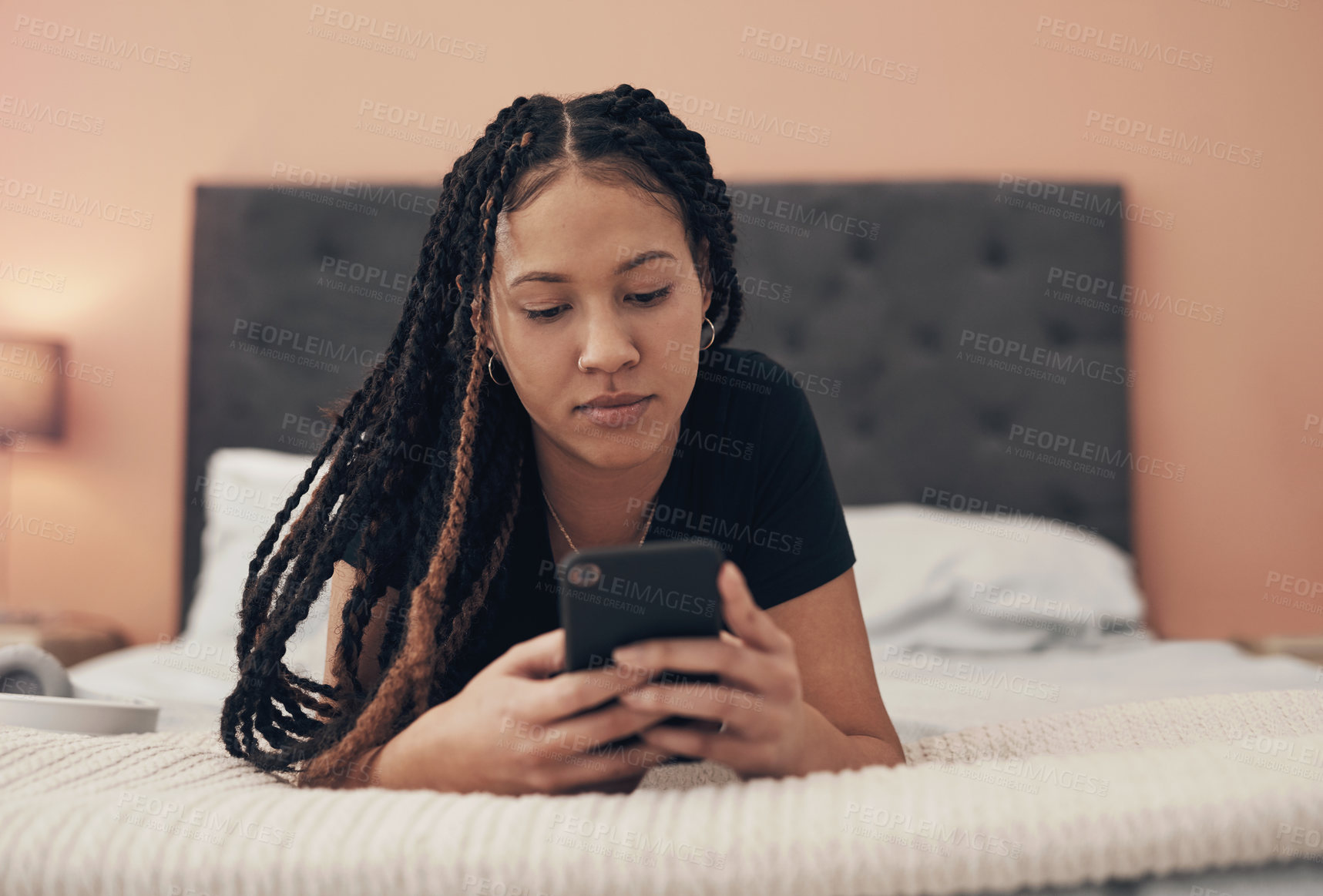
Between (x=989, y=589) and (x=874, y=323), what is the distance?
71 centimetres

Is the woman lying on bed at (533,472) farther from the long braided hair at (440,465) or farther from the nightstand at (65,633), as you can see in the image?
the nightstand at (65,633)

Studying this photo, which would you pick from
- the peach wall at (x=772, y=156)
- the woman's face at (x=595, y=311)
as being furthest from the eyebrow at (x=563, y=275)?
the peach wall at (x=772, y=156)

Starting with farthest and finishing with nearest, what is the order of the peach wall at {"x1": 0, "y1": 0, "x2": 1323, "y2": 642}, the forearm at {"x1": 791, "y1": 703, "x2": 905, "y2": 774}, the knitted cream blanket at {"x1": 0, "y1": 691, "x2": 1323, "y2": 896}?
the peach wall at {"x1": 0, "y1": 0, "x2": 1323, "y2": 642}, the forearm at {"x1": 791, "y1": 703, "x2": 905, "y2": 774}, the knitted cream blanket at {"x1": 0, "y1": 691, "x2": 1323, "y2": 896}

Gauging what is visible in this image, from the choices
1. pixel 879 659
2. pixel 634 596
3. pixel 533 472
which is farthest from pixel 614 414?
pixel 879 659

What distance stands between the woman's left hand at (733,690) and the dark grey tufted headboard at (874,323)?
160 centimetres

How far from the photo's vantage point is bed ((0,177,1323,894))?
514mm

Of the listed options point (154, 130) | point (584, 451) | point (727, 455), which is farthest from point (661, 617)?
point (154, 130)

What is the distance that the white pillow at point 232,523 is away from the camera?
190 centimetres

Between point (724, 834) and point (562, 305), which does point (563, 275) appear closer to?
point (562, 305)

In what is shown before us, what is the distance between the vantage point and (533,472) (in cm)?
99

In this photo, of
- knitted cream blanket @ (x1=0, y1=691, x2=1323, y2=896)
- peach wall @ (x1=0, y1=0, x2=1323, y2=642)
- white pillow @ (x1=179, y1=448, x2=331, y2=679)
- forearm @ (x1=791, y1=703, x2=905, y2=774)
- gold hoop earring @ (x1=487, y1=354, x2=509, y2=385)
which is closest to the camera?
knitted cream blanket @ (x1=0, y1=691, x2=1323, y2=896)

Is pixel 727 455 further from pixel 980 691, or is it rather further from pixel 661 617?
pixel 980 691

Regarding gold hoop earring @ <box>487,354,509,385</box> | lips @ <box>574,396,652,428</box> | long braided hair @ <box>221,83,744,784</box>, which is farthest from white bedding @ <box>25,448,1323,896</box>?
gold hoop earring @ <box>487,354,509,385</box>

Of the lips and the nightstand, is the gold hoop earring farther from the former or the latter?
the nightstand
